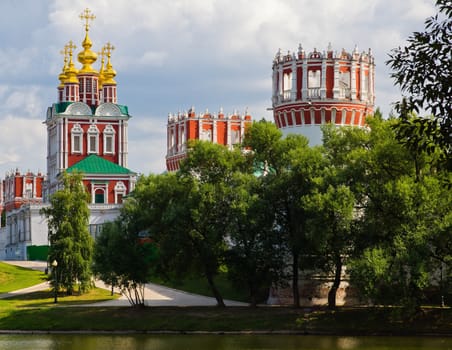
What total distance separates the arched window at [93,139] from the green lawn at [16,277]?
27.5m

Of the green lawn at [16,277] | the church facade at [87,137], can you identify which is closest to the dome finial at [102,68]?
the church facade at [87,137]

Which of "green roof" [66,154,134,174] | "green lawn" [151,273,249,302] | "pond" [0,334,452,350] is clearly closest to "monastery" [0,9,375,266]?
"green roof" [66,154,134,174]

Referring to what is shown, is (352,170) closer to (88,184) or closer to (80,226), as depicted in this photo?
(80,226)

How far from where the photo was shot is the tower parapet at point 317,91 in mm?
57281

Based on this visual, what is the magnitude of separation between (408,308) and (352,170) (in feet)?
22.2

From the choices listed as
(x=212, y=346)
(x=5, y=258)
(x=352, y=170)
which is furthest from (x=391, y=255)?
(x=5, y=258)

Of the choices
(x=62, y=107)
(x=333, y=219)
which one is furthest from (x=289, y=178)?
(x=62, y=107)

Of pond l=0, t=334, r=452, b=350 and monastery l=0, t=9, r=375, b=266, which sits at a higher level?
monastery l=0, t=9, r=375, b=266

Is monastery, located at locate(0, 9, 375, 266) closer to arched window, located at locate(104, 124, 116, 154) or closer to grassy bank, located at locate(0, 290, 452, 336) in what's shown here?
arched window, located at locate(104, 124, 116, 154)

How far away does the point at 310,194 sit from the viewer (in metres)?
41.5

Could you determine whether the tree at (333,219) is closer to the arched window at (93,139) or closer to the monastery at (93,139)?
the monastery at (93,139)

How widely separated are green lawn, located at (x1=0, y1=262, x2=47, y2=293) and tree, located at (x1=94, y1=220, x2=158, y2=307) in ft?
35.8

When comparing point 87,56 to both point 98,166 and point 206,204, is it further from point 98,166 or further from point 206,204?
point 206,204

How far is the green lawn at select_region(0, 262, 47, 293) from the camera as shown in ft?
193
